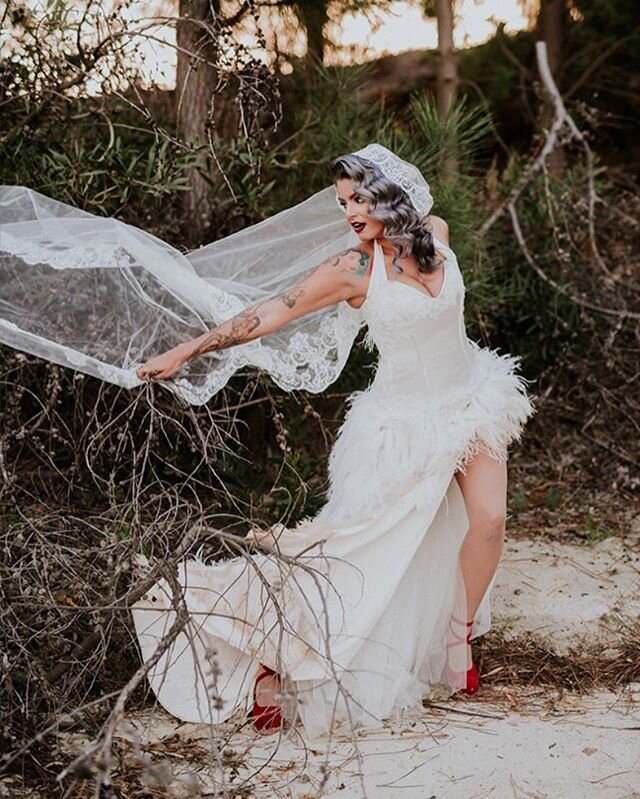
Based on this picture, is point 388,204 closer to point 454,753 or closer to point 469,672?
point 469,672

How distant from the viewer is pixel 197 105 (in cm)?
486

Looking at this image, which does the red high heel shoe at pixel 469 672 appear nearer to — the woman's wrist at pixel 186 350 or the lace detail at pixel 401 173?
the woman's wrist at pixel 186 350

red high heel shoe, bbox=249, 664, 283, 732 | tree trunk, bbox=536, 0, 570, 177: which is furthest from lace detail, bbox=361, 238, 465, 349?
tree trunk, bbox=536, 0, 570, 177

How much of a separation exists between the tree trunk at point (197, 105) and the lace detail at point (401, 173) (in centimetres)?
131

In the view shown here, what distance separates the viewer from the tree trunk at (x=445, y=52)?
21.4 feet

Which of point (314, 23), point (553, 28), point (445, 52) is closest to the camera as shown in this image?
point (314, 23)

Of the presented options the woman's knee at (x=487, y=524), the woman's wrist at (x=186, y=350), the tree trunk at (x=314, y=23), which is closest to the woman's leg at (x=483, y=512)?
the woman's knee at (x=487, y=524)

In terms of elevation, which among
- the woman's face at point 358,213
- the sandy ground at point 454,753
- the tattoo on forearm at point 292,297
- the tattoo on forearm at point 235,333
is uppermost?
the woman's face at point 358,213

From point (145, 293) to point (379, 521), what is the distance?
1.11 meters

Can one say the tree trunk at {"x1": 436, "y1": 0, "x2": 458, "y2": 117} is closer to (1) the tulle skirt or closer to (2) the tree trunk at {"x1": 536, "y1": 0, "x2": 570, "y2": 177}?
(2) the tree trunk at {"x1": 536, "y1": 0, "x2": 570, "y2": 177}

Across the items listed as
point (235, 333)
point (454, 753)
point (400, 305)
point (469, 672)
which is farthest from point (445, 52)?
point (454, 753)

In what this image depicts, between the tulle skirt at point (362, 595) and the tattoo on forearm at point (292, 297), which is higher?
the tattoo on forearm at point (292, 297)

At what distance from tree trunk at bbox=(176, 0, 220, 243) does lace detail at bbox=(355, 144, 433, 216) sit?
1.31m

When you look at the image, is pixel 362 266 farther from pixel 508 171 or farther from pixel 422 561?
pixel 508 171
